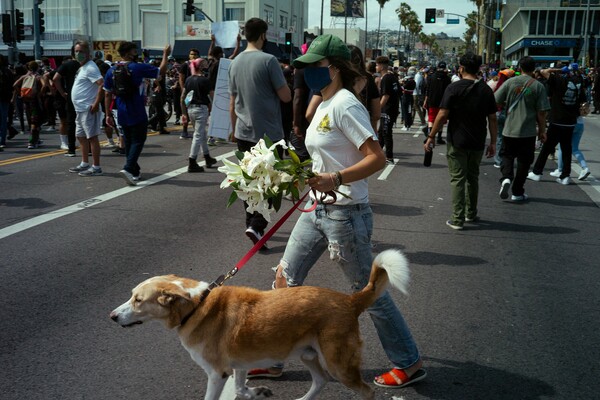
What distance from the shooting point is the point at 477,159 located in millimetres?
8141

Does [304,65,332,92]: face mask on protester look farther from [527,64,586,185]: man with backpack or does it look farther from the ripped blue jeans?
[527,64,586,185]: man with backpack

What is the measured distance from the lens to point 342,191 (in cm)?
371

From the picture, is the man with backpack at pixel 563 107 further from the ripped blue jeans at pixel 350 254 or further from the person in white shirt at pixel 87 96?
the ripped blue jeans at pixel 350 254

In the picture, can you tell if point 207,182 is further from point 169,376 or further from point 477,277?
point 169,376

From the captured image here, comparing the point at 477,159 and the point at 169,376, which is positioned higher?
the point at 477,159

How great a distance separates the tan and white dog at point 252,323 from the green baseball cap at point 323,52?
3.87ft

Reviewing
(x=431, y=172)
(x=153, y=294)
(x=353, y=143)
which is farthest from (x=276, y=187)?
(x=431, y=172)

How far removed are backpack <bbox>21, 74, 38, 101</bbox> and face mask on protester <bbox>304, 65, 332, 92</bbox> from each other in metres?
14.2

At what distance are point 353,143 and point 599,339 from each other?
2.69m

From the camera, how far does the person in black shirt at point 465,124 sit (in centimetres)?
805

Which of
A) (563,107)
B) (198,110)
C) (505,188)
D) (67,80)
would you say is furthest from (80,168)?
(563,107)

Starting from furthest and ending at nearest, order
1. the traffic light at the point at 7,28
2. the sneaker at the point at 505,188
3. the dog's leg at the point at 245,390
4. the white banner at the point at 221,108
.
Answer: the traffic light at the point at 7,28 < the white banner at the point at 221,108 < the sneaker at the point at 505,188 < the dog's leg at the point at 245,390

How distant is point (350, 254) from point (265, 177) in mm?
732

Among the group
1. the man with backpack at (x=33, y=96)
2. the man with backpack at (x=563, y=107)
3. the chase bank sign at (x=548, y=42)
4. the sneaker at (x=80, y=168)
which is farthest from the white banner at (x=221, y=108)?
the chase bank sign at (x=548, y=42)
